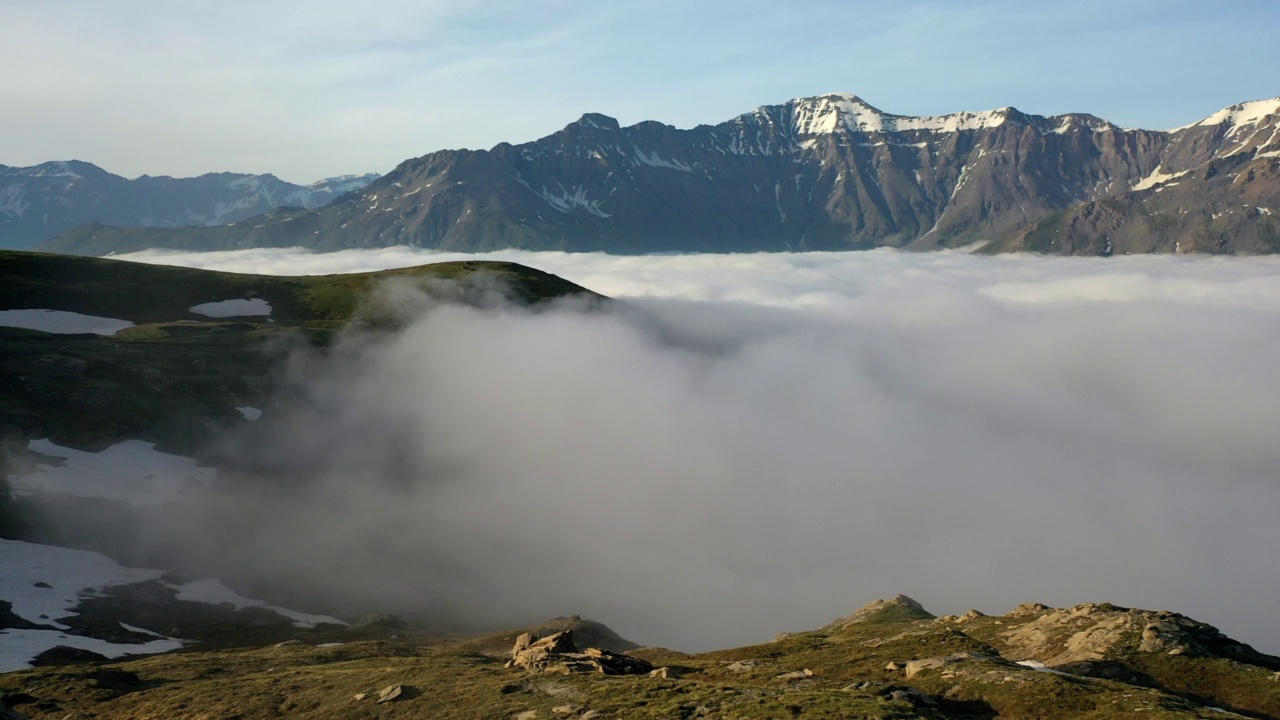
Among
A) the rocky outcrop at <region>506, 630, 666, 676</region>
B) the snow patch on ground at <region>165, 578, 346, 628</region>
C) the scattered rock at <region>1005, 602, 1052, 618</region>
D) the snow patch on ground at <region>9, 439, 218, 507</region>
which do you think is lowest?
the snow patch on ground at <region>165, 578, 346, 628</region>

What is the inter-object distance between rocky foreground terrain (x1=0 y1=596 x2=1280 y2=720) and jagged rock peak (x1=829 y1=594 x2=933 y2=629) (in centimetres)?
1760

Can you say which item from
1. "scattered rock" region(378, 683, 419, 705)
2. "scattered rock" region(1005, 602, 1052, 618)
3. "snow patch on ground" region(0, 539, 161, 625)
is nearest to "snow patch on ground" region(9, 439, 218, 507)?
"snow patch on ground" region(0, 539, 161, 625)

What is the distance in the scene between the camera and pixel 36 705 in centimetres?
6047

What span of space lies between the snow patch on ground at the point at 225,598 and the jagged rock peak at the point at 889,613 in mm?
79425

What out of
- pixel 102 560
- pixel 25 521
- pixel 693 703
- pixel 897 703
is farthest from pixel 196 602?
pixel 897 703

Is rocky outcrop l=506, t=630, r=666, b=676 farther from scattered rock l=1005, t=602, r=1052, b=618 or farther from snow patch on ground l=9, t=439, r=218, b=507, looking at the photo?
snow patch on ground l=9, t=439, r=218, b=507

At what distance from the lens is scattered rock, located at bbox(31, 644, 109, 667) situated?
87125 millimetres

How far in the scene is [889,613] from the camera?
102188mm

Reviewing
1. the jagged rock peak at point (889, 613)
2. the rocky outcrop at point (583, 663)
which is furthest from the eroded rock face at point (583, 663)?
the jagged rock peak at point (889, 613)

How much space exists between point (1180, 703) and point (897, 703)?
653 inches

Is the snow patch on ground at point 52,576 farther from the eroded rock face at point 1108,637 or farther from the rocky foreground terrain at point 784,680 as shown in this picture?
the eroded rock face at point 1108,637

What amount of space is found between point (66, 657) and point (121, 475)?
76.4 metres

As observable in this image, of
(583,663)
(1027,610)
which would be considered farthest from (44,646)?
(1027,610)

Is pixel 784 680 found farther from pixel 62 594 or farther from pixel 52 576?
pixel 52 576
